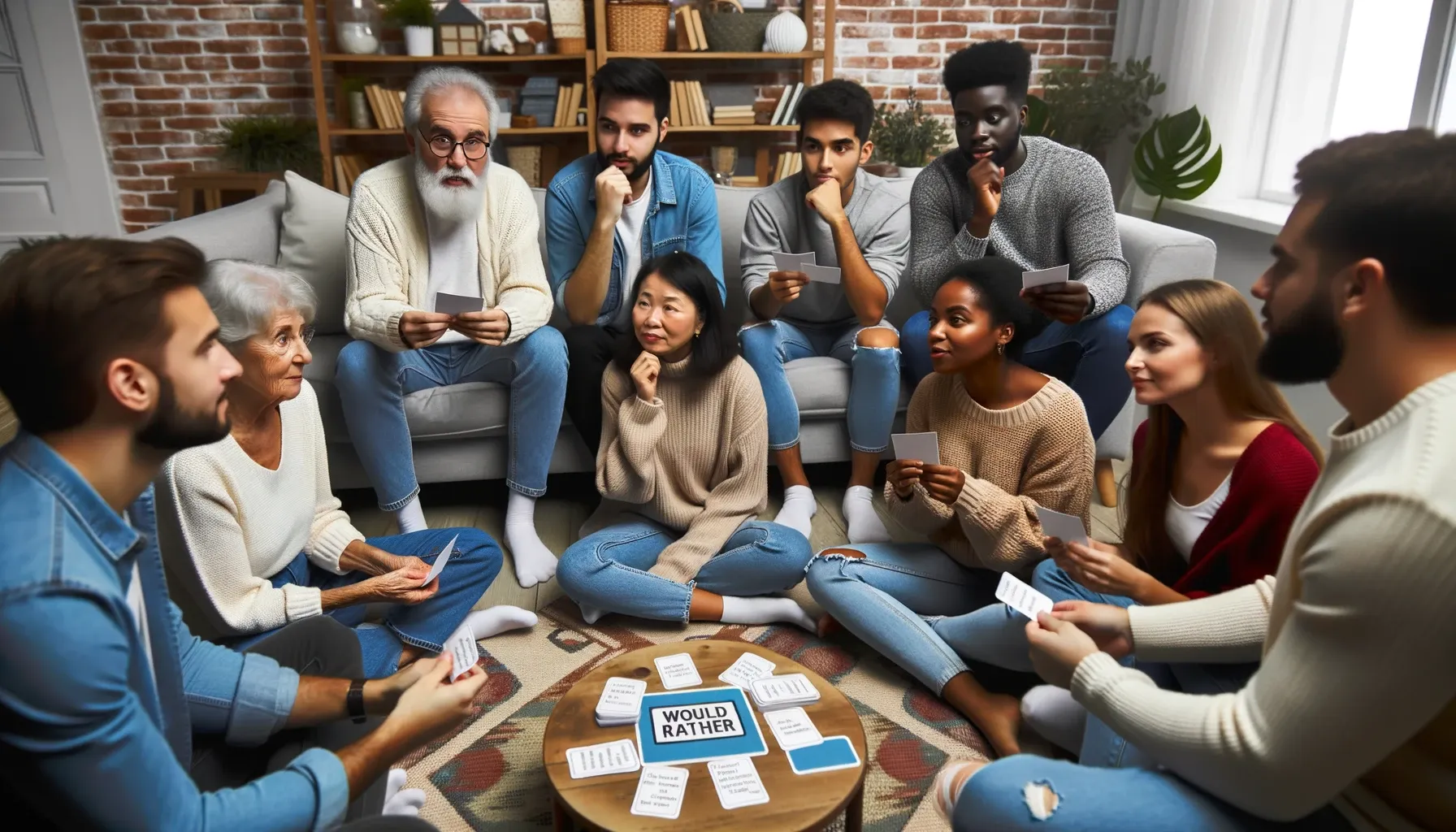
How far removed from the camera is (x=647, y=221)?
107 inches

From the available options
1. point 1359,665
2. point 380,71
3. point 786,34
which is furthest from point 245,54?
point 1359,665

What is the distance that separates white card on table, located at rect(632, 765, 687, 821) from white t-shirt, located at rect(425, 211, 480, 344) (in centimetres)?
156

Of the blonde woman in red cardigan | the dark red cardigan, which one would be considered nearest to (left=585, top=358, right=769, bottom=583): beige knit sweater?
the blonde woman in red cardigan

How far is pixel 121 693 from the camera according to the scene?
0.83 m

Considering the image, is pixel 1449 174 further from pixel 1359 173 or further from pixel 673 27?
pixel 673 27

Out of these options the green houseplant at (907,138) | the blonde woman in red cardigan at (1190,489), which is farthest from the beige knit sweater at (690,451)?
the green houseplant at (907,138)

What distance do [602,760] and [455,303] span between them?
133 cm

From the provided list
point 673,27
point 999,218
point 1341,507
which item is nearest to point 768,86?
point 673,27

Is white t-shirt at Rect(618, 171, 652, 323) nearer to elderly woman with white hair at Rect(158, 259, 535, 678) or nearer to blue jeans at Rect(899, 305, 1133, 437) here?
blue jeans at Rect(899, 305, 1133, 437)

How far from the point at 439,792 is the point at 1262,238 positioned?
3279mm

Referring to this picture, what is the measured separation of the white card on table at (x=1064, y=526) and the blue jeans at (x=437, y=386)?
4.44ft

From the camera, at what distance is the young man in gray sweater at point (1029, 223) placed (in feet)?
7.98

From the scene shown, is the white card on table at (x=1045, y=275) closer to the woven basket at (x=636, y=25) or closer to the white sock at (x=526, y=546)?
the white sock at (x=526, y=546)

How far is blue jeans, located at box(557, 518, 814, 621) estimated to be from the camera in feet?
6.85
